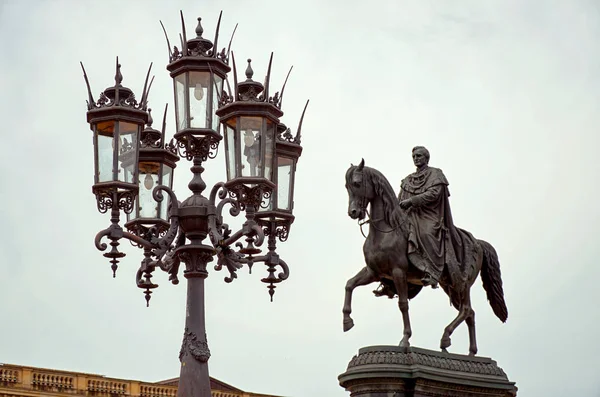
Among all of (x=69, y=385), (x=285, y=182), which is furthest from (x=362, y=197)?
(x=69, y=385)

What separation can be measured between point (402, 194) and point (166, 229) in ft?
11.4

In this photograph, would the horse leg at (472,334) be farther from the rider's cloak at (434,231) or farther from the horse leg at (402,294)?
the horse leg at (402,294)

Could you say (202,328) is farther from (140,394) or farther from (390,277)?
(140,394)

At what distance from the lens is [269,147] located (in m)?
19.4

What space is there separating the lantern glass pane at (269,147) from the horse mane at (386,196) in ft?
5.13

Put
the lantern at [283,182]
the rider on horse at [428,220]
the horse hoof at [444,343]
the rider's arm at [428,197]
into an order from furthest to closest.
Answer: the lantern at [283,182]
the horse hoof at [444,343]
the rider's arm at [428,197]
the rider on horse at [428,220]

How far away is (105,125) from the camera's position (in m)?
19.2

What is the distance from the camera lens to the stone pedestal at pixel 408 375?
57.9 ft

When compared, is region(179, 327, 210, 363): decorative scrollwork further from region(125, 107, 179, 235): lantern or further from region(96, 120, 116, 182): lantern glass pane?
region(125, 107, 179, 235): lantern

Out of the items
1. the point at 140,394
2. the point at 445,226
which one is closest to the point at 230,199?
the point at 445,226

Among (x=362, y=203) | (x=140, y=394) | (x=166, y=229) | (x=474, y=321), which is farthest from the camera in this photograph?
(x=140, y=394)

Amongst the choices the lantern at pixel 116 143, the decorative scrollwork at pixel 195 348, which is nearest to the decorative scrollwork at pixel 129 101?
the lantern at pixel 116 143

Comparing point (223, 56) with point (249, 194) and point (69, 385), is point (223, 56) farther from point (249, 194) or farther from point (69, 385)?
point (69, 385)

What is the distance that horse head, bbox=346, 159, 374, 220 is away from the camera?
1795cm
